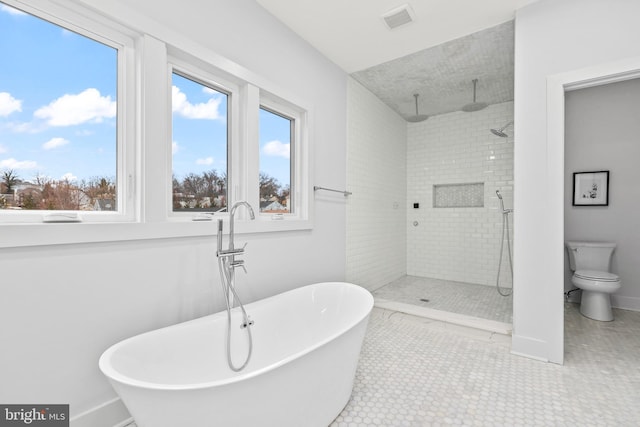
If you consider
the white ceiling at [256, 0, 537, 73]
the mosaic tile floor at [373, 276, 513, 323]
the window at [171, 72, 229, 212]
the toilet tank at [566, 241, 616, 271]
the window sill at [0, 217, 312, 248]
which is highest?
the white ceiling at [256, 0, 537, 73]

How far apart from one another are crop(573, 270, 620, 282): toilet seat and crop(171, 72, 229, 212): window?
348cm

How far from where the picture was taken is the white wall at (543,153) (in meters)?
1.97

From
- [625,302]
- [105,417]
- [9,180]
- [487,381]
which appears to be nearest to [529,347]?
[487,381]

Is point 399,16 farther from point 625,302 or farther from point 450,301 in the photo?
point 625,302

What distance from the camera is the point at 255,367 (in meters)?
1.75

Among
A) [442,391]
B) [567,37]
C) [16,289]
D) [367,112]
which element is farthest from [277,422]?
[367,112]

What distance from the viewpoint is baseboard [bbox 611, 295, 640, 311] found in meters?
3.05

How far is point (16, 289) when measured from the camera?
1.16m

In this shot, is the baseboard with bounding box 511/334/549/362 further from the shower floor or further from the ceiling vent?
the ceiling vent

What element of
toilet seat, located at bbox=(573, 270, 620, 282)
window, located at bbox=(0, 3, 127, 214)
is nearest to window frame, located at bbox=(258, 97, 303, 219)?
window, located at bbox=(0, 3, 127, 214)

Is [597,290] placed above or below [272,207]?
below

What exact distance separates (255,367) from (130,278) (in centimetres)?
89

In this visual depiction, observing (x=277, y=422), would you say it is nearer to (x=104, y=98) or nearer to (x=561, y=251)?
(x=104, y=98)

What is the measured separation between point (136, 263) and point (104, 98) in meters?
0.89
